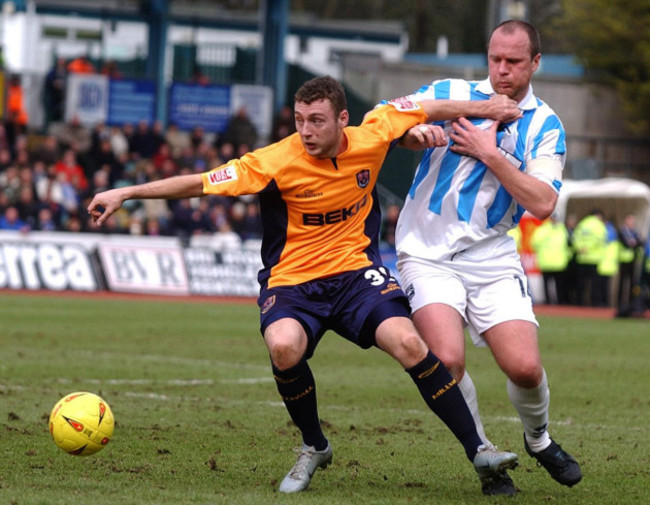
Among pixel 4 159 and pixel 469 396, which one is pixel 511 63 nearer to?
pixel 469 396

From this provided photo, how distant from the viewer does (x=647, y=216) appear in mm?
26516

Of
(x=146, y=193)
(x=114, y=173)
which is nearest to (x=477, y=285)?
(x=146, y=193)

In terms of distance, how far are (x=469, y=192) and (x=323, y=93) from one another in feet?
3.22

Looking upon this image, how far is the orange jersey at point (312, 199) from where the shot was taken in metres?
5.95

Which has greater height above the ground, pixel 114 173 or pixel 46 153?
pixel 46 153

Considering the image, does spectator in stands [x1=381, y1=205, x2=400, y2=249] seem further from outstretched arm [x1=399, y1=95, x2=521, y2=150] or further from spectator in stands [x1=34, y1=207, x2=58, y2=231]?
outstretched arm [x1=399, y1=95, x2=521, y2=150]

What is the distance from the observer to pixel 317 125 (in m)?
5.81

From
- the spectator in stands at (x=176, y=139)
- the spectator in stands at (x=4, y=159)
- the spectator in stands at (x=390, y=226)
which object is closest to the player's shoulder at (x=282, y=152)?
the spectator in stands at (x=390, y=226)

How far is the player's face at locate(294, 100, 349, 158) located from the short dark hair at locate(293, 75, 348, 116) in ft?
0.07

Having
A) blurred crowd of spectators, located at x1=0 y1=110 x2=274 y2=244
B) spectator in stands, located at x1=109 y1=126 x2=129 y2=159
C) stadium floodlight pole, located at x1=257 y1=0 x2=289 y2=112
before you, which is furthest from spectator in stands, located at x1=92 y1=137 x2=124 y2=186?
stadium floodlight pole, located at x1=257 y1=0 x2=289 y2=112

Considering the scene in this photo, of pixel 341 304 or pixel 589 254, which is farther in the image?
Result: pixel 589 254

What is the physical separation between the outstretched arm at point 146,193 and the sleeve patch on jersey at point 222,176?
58 mm

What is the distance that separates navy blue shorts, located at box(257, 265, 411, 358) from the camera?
5.88 m

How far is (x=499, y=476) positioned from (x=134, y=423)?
9.43ft
